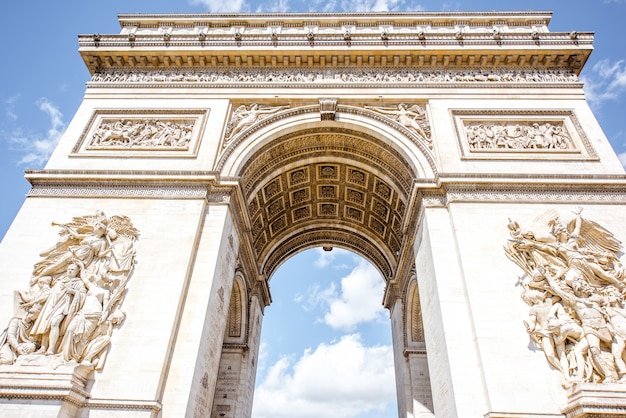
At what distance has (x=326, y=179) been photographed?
1582 centimetres

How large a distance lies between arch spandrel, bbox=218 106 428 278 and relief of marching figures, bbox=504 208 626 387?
3437 mm

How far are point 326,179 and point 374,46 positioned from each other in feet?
17.3

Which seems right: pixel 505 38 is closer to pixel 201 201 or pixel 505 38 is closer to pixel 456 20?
pixel 456 20

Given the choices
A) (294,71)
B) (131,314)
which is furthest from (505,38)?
(131,314)

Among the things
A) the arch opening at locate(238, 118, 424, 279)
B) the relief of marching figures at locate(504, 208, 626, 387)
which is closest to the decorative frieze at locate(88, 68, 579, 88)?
the arch opening at locate(238, 118, 424, 279)

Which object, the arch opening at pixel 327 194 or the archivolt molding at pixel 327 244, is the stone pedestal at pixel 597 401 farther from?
the archivolt molding at pixel 327 244

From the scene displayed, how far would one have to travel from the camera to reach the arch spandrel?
494 inches

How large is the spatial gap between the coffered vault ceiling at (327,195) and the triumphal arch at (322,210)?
Answer: 0.34 feet

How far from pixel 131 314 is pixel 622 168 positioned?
13778mm

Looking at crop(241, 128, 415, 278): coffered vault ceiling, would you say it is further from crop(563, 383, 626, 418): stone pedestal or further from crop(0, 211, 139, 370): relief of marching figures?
crop(563, 383, 626, 418): stone pedestal

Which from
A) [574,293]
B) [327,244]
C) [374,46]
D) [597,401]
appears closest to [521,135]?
[574,293]

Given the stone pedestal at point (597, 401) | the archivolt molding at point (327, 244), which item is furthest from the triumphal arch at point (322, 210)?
the archivolt molding at point (327, 244)

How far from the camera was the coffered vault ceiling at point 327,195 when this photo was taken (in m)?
13.5

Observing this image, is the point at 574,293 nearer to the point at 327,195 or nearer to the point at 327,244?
the point at 327,195
